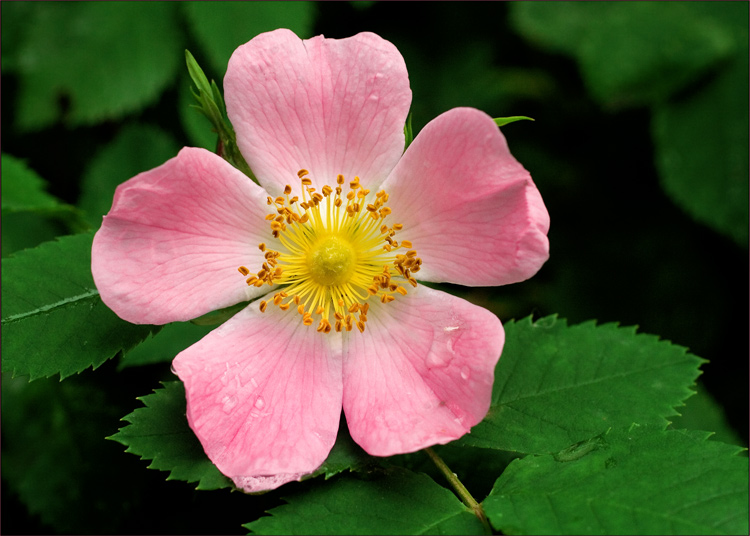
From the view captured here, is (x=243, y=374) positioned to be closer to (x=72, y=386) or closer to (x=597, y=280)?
(x=72, y=386)

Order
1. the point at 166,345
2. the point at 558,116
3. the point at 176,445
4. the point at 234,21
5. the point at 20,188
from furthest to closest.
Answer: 1. the point at 558,116
2. the point at 234,21
3. the point at 20,188
4. the point at 166,345
5. the point at 176,445

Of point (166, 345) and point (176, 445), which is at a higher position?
point (176, 445)

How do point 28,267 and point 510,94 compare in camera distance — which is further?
point 510,94

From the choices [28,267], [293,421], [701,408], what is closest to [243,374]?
[293,421]

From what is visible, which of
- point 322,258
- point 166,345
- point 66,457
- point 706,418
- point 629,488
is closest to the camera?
point 629,488

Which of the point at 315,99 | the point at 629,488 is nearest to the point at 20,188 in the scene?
the point at 315,99

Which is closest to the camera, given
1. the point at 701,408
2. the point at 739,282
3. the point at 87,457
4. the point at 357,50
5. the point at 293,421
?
the point at 293,421

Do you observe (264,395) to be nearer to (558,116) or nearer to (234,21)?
(234,21)
